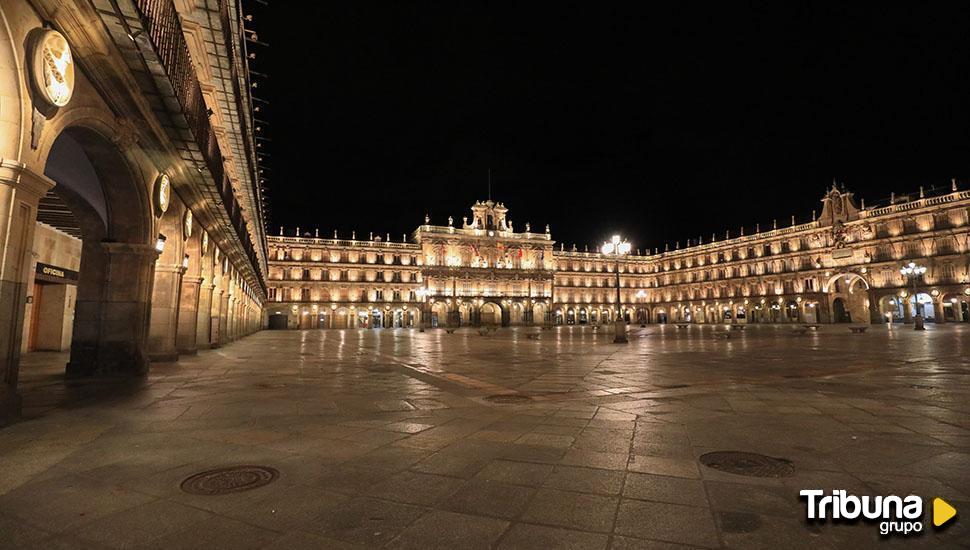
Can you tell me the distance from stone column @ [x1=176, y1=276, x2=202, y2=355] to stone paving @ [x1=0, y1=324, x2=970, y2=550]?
800 centimetres

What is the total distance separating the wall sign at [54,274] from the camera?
16.3 metres

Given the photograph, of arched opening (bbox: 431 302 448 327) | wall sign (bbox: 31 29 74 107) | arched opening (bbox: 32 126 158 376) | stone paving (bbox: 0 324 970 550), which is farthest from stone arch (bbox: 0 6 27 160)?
arched opening (bbox: 431 302 448 327)

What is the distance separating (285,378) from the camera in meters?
10.8

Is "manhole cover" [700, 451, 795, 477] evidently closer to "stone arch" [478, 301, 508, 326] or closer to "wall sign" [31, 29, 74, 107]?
"wall sign" [31, 29, 74, 107]

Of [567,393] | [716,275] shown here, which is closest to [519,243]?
[716,275]

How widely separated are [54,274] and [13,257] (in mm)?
14711

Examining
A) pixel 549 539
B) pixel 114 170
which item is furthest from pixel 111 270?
pixel 549 539

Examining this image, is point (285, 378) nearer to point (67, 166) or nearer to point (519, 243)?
point (67, 166)

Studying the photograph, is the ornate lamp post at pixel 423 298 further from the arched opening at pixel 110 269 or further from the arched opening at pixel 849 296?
the arched opening at pixel 110 269

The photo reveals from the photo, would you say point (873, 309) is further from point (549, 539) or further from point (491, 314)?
point (549, 539)

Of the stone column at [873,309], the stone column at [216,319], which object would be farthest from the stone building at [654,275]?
the stone column at [216,319]

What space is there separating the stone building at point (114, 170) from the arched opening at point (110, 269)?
3cm

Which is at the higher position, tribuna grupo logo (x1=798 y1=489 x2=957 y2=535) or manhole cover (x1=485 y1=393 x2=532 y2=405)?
tribuna grupo logo (x1=798 y1=489 x2=957 y2=535)

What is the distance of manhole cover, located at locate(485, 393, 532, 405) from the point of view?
304 inches
